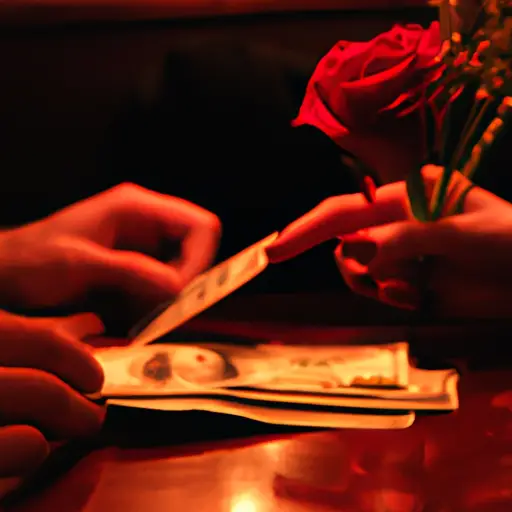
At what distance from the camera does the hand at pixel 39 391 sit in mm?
442

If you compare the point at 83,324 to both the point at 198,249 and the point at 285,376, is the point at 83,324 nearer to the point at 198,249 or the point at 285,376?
the point at 198,249

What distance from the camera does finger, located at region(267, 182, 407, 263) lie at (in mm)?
763

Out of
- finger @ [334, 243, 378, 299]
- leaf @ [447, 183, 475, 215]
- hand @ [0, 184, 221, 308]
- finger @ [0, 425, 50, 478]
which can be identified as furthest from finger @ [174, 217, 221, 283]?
finger @ [0, 425, 50, 478]

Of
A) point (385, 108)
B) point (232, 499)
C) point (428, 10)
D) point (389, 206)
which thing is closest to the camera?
point (232, 499)

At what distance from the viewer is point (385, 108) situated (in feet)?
2.13

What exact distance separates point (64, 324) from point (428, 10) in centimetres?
89

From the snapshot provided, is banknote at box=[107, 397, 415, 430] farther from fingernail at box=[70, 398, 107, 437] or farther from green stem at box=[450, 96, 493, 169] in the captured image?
green stem at box=[450, 96, 493, 169]

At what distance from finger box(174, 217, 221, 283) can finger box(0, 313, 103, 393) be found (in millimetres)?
377

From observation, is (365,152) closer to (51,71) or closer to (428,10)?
(428,10)

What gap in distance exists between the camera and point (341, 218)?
790 mm

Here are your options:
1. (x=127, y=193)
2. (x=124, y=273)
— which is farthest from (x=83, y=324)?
(x=127, y=193)

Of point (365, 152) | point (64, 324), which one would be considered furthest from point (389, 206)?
point (64, 324)

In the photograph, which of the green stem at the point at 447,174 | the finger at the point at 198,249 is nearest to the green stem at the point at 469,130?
the green stem at the point at 447,174

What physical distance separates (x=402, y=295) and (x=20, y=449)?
15.5 inches
